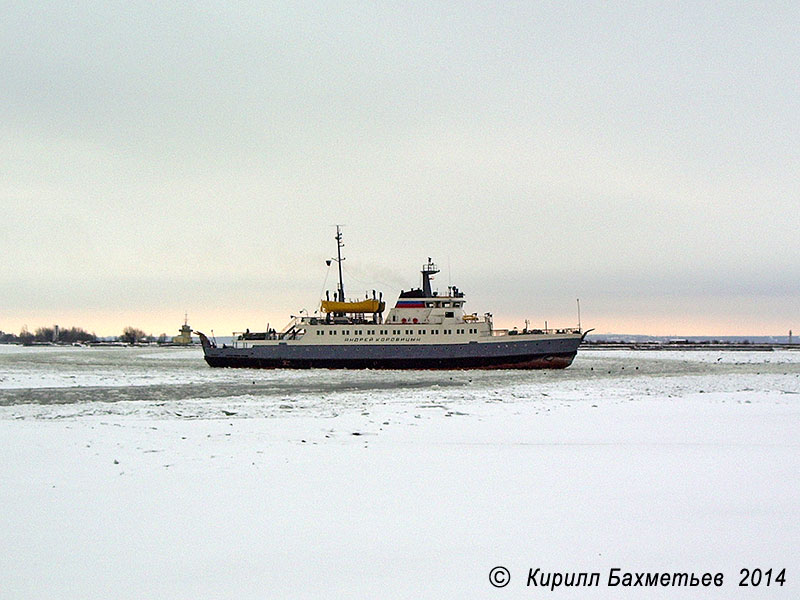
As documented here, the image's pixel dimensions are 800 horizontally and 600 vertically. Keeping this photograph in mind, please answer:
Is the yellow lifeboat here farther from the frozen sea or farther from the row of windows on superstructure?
the frozen sea

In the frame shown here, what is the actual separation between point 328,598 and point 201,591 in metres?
0.86

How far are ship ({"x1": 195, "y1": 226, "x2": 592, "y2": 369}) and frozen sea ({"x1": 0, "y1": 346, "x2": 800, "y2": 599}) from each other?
84.4 feet

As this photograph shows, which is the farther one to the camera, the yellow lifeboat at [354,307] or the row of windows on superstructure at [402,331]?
the yellow lifeboat at [354,307]

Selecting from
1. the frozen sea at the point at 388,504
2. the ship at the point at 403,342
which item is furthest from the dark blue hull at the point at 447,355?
the frozen sea at the point at 388,504

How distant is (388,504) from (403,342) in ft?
108

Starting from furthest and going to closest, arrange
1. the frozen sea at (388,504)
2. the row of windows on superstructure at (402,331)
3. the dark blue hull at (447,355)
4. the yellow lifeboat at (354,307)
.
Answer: the yellow lifeboat at (354,307), the row of windows on superstructure at (402,331), the dark blue hull at (447,355), the frozen sea at (388,504)

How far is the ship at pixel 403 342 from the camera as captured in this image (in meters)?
38.7

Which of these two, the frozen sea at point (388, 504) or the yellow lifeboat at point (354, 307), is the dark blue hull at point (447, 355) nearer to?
the yellow lifeboat at point (354, 307)

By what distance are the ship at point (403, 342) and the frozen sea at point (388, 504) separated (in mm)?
25727

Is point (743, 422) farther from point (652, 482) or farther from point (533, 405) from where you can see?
point (652, 482)

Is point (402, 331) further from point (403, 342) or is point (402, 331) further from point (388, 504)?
point (388, 504)

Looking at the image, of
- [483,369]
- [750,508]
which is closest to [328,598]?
[750,508]

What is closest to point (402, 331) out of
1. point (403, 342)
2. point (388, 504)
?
point (403, 342)

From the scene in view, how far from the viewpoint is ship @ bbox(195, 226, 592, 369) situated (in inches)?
1524
